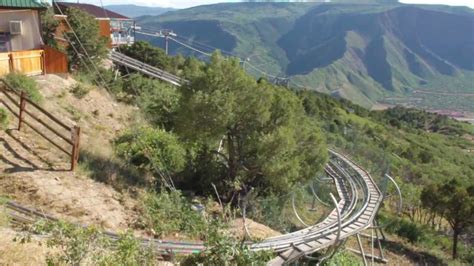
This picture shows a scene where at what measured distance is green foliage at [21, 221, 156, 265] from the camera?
7.46 metres

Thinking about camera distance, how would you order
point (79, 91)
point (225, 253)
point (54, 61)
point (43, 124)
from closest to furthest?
point (225, 253) → point (43, 124) → point (79, 91) → point (54, 61)

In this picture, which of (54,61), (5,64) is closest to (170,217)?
(5,64)

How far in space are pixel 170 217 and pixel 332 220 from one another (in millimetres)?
7642

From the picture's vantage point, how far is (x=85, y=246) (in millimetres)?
7543

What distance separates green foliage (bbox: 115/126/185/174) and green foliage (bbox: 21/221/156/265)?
465 inches

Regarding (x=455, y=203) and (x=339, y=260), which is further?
(x=455, y=203)

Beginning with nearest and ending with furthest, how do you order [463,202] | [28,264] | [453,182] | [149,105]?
[28,264]
[149,105]
[463,202]
[453,182]

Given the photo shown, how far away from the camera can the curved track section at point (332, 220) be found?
41.2ft

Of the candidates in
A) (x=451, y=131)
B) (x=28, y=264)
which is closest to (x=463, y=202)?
(x=28, y=264)

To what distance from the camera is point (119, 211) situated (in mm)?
15508

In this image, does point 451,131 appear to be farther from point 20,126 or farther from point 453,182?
point 20,126

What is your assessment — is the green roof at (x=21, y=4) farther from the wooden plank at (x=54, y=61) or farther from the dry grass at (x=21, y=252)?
the dry grass at (x=21, y=252)

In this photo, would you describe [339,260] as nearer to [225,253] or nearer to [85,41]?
[225,253]

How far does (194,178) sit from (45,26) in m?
16.3
